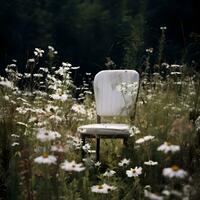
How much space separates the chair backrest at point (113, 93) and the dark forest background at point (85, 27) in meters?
12.1

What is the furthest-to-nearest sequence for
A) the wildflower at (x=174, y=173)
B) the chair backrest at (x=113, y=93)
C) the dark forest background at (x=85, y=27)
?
the dark forest background at (x=85, y=27) → the chair backrest at (x=113, y=93) → the wildflower at (x=174, y=173)

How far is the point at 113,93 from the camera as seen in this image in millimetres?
4906

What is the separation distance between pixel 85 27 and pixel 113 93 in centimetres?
2011

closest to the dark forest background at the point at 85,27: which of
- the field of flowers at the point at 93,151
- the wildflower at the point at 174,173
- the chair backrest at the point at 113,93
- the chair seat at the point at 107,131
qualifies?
the chair backrest at the point at 113,93

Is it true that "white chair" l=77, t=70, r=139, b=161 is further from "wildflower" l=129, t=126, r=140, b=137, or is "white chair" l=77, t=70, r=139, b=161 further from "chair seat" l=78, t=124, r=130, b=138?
"wildflower" l=129, t=126, r=140, b=137

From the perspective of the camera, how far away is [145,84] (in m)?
6.11

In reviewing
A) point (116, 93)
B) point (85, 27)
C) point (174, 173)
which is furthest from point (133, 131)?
point (85, 27)

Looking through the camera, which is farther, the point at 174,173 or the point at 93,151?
the point at 93,151

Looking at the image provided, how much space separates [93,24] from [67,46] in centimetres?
320

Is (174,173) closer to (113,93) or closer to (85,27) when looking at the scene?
(113,93)

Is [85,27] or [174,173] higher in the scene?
[85,27]

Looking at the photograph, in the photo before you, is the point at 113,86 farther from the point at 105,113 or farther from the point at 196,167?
the point at 196,167

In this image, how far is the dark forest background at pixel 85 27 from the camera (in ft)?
62.7

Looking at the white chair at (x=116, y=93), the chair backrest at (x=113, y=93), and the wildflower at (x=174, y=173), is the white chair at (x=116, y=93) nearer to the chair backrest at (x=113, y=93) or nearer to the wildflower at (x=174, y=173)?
the chair backrest at (x=113, y=93)
